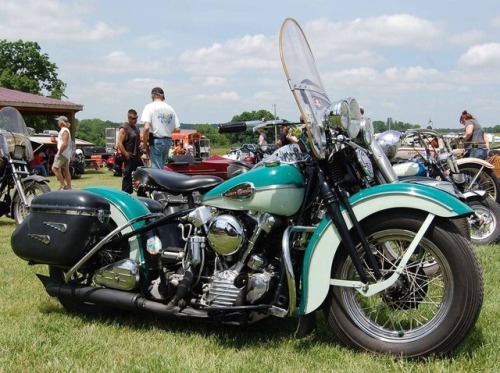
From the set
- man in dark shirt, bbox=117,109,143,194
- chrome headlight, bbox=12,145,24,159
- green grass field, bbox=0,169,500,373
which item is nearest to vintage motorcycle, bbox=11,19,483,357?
green grass field, bbox=0,169,500,373

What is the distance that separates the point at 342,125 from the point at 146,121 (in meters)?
5.89

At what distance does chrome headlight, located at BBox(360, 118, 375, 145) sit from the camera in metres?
3.04

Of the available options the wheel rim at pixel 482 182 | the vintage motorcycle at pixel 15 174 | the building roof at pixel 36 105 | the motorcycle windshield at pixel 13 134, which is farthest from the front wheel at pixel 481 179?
the building roof at pixel 36 105

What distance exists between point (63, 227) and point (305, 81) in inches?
71.7

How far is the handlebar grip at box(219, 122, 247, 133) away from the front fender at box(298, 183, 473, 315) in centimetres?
71

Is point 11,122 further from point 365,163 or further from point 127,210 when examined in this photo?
point 365,163

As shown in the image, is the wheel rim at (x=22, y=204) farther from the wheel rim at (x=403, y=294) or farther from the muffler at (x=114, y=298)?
the wheel rim at (x=403, y=294)

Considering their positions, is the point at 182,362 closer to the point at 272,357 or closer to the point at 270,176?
the point at 272,357

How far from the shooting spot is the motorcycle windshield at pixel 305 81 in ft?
9.67

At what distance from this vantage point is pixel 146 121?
8367 mm

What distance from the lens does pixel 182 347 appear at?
3213mm

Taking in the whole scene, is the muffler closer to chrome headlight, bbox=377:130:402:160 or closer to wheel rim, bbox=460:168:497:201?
chrome headlight, bbox=377:130:402:160

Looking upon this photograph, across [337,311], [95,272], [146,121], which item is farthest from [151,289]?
[146,121]

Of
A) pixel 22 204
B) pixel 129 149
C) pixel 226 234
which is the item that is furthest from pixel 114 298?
pixel 129 149
